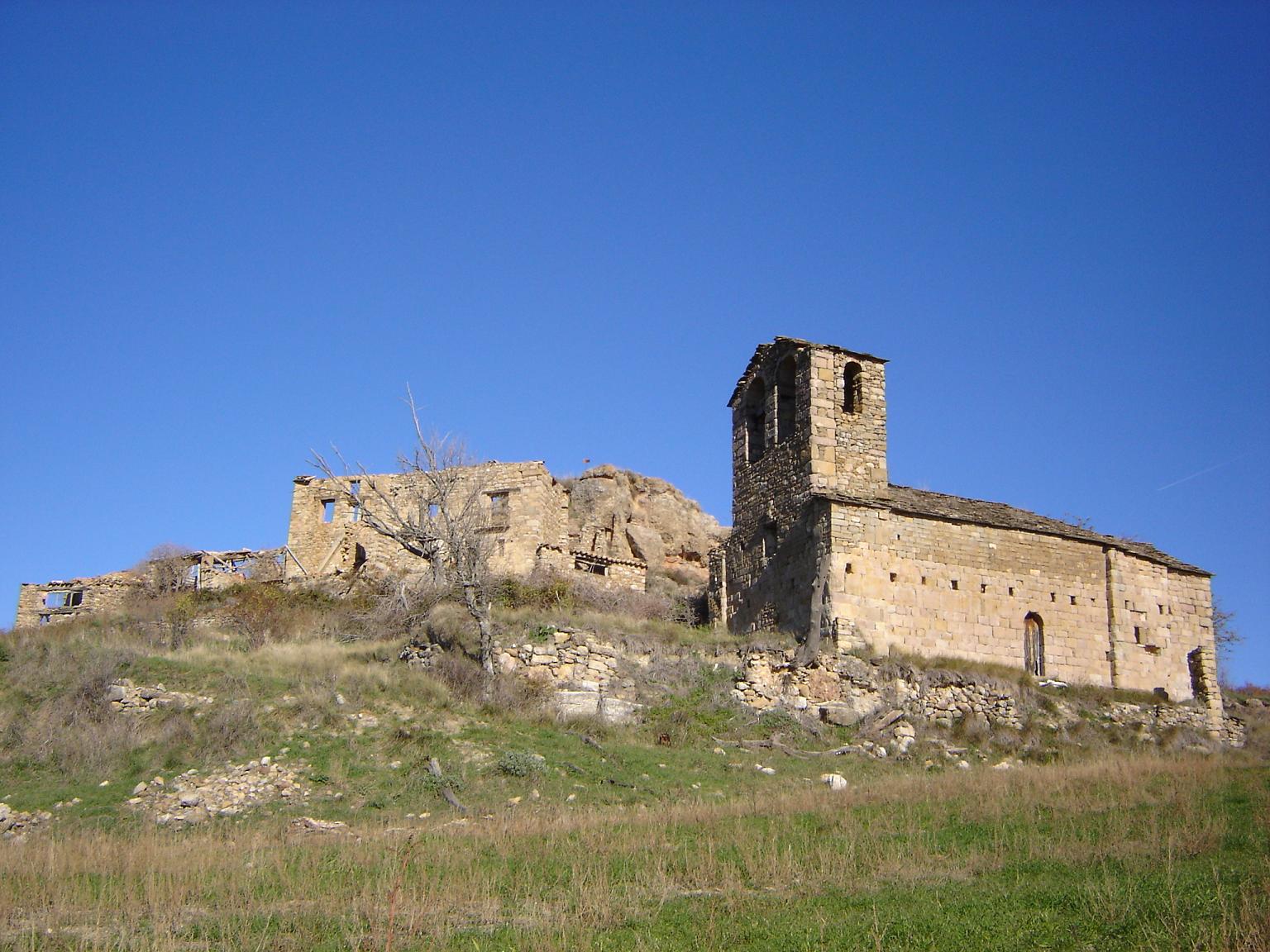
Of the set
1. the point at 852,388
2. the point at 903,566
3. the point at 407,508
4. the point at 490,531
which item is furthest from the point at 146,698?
the point at 407,508

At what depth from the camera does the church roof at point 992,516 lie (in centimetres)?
2686

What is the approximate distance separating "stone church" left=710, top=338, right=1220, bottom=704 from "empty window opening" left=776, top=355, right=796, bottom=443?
0.03 meters

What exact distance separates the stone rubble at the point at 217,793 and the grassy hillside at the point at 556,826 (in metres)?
0.12

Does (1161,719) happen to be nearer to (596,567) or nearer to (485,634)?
(485,634)

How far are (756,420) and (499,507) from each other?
13464 millimetres

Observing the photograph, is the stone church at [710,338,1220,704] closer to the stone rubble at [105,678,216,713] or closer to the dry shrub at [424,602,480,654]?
the dry shrub at [424,602,480,654]

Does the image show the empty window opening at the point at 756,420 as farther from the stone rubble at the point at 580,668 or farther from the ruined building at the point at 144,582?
the ruined building at the point at 144,582

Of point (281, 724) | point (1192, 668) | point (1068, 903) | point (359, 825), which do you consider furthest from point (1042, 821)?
point (1192, 668)

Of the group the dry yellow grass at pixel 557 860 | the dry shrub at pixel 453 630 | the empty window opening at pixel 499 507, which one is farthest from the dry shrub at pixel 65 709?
the empty window opening at pixel 499 507

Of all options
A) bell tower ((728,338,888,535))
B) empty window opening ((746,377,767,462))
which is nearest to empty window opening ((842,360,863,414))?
bell tower ((728,338,888,535))

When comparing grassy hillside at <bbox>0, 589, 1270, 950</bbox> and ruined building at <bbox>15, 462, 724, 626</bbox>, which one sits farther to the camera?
ruined building at <bbox>15, 462, 724, 626</bbox>

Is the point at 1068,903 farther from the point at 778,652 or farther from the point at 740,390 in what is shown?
the point at 740,390

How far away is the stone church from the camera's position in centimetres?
2597

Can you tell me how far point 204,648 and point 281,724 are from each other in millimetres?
5681
